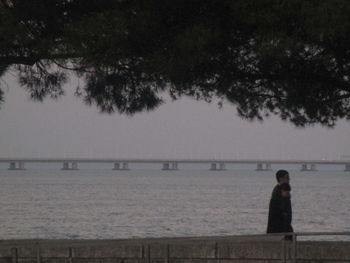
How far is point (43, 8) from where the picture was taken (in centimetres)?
916

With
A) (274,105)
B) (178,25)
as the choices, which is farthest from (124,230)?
(178,25)

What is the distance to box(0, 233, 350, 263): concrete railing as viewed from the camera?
919 cm

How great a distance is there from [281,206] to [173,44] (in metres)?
2.52

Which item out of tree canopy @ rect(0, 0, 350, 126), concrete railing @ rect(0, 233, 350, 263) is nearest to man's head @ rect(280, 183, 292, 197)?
concrete railing @ rect(0, 233, 350, 263)

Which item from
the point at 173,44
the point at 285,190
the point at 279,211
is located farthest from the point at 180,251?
the point at 173,44

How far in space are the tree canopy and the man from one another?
156 cm

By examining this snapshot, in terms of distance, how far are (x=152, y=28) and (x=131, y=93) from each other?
Result: 241cm

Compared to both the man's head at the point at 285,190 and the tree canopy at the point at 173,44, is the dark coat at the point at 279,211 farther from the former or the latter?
the tree canopy at the point at 173,44

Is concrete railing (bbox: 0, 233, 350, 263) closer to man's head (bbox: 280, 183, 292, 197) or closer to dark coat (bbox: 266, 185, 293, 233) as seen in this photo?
dark coat (bbox: 266, 185, 293, 233)

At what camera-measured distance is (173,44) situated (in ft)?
30.5

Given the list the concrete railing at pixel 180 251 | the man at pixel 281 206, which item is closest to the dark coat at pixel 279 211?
the man at pixel 281 206

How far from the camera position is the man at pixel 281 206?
33.5ft

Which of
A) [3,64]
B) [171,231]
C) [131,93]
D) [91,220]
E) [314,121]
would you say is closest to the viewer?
[3,64]

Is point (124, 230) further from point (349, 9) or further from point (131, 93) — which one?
point (349, 9)
